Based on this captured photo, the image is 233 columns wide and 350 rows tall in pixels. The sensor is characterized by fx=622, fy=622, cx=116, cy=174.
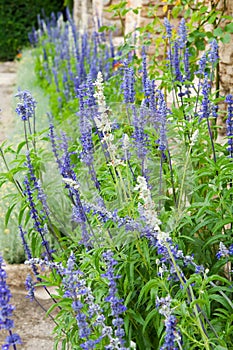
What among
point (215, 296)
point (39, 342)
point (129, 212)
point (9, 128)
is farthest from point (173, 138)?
point (9, 128)

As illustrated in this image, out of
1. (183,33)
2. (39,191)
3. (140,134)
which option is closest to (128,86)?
(140,134)

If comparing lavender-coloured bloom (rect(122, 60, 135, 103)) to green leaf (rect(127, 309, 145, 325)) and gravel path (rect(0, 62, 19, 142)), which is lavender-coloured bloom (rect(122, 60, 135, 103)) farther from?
gravel path (rect(0, 62, 19, 142))

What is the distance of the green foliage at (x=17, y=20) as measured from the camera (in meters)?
15.1

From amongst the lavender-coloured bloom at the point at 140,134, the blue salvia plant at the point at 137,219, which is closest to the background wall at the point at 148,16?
the blue salvia plant at the point at 137,219

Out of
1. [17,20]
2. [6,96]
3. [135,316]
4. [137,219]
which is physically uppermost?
[137,219]

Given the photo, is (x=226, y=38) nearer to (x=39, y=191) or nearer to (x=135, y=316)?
(x=39, y=191)

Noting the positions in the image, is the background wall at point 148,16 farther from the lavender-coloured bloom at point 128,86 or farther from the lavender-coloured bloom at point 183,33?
the lavender-coloured bloom at point 128,86

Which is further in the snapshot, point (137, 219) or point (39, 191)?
point (39, 191)

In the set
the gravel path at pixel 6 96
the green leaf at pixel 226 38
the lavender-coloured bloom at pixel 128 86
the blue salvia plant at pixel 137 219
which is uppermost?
the green leaf at pixel 226 38

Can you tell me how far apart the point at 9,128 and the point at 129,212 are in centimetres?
605

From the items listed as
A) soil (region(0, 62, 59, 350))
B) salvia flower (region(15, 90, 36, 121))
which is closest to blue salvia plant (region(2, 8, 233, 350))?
salvia flower (region(15, 90, 36, 121))

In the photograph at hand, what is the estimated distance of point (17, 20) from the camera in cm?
1538

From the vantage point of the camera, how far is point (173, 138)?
3.46m

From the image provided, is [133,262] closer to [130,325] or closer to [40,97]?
[130,325]
